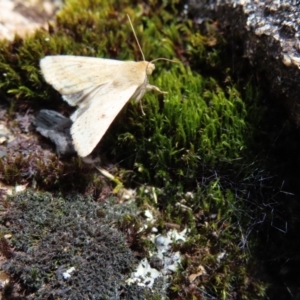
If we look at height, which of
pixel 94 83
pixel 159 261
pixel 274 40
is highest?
pixel 274 40

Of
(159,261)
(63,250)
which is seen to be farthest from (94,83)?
(159,261)

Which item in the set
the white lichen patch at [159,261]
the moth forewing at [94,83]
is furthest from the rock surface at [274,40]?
the white lichen patch at [159,261]

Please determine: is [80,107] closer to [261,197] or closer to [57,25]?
[57,25]

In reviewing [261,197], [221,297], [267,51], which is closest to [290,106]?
[267,51]

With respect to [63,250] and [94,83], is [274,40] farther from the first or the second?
[63,250]

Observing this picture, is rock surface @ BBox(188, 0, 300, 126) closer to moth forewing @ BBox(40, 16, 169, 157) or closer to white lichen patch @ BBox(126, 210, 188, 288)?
moth forewing @ BBox(40, 16, 169, 157)

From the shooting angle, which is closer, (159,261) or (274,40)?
(159,261)

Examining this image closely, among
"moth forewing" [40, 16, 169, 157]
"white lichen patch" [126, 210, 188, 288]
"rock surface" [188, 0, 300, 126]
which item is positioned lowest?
"white lichen patch" [126, 210, 188, 288]

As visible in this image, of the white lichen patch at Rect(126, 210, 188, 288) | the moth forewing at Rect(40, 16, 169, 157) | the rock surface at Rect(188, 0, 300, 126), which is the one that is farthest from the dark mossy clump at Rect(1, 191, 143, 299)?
the rock surface at Rect(188, 0, 300, 126)

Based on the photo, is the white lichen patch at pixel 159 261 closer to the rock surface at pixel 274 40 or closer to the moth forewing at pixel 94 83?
the moth forewing at pixel 94 83

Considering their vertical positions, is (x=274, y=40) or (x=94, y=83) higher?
(x=274, y=40)
